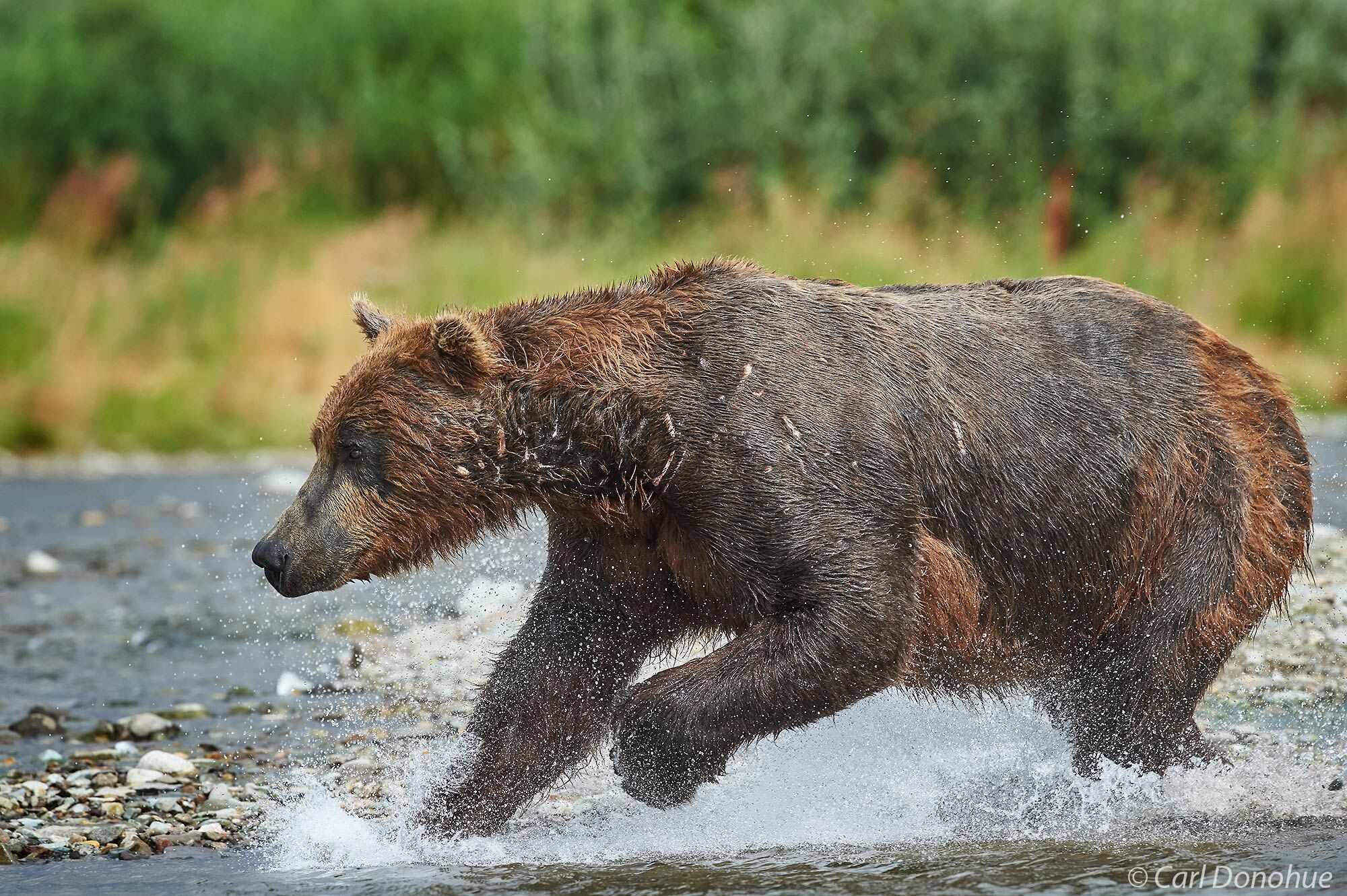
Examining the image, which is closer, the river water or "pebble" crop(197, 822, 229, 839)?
the river water

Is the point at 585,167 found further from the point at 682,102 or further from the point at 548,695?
the point at 548,695

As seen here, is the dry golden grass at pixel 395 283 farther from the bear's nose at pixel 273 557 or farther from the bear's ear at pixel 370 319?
the bear's nose at pixel 273 557

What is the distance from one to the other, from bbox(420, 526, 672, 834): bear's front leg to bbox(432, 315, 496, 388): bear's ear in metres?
0.56

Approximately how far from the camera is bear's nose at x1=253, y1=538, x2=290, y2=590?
5.05 meters

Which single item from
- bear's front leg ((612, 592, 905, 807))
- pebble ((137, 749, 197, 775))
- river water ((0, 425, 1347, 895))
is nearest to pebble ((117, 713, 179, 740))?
river water ((0, 425, 1347, 895))

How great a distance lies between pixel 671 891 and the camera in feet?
15.6

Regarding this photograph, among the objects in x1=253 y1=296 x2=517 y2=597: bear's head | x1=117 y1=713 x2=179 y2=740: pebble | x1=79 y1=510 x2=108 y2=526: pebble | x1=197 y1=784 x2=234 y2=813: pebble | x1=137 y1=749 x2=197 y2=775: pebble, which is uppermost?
x1=253 y1=296 x2=517 y2=597: bear's head

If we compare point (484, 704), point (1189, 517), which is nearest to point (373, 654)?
point (484, 704)

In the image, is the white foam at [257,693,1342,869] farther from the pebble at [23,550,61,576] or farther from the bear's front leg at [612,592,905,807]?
the pebble at [23,550,61,576]

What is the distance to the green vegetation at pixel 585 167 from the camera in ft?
55.4

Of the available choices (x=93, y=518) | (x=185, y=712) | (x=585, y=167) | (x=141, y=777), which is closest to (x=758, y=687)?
(x=141, y=777)

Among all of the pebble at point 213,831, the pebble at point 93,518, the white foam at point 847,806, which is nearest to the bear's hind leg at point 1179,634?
the white foam at point 847,806

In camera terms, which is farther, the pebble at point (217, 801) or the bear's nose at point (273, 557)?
the pebble at point (217, 801)

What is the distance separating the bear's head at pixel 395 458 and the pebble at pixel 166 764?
56.7 inches
